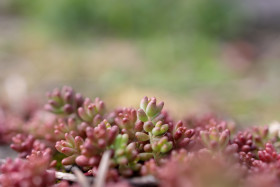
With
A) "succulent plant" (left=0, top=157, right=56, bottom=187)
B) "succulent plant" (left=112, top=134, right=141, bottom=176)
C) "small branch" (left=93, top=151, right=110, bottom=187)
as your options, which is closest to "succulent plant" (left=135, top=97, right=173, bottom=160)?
"succulent plant" (left=112, top=134, right=141, bottom=176)

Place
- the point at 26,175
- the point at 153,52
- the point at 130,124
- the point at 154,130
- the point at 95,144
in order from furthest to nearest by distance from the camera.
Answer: the point at 153,52, the point at 130,124, the point at 154,130, the point at 95,144, the point at 26,175

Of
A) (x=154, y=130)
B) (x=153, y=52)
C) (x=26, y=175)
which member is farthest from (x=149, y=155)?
(x=153, y=52)

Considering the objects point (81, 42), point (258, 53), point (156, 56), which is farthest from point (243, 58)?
point (81, 42)

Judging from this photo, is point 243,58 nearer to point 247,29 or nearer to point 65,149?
point 247,29

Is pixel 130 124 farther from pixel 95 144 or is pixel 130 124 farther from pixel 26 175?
pixel 26 175

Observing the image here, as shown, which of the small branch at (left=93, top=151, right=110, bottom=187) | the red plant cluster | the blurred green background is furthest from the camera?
the blurred green background

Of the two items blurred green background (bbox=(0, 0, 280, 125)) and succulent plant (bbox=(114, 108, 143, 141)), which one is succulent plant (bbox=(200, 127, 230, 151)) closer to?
succulent plant (bbox=(114, 108, 143, 141))

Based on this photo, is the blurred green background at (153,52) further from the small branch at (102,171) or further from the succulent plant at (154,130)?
the small branch at (102,171)

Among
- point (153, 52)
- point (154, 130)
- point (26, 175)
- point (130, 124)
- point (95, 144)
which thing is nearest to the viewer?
point (26, 175)

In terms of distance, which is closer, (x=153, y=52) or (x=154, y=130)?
(x=154, y=130)
